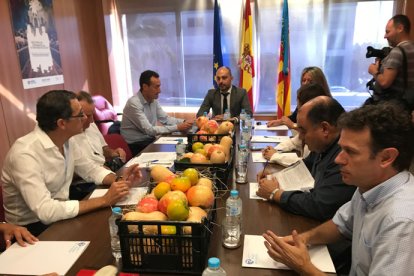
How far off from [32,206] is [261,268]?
1066mm

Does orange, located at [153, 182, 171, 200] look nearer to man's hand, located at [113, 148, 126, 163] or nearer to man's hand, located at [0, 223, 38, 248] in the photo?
man's hand, located at [0, 223, 38, 248]

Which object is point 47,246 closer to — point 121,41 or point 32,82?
point 32,82

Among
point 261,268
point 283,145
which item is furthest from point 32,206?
point 283,145

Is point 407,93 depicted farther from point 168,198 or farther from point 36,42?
point 36,42

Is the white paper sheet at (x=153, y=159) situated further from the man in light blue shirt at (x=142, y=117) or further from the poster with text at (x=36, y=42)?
the poster with text at (x=36, y=42)

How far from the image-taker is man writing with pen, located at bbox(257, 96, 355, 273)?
1.38 meters

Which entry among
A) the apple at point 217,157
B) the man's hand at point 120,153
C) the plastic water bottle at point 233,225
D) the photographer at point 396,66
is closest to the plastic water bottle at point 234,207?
the plastic water bottle at point 233,225

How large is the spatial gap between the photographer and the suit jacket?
140cm

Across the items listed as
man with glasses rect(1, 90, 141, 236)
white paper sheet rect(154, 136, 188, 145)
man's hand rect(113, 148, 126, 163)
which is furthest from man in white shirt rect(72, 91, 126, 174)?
man with glasses rect(1, 90, 141, 236)

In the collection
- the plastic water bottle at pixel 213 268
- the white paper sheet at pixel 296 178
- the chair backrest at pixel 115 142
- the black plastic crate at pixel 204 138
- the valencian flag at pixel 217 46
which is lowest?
the chair backrest at pixel 115 142

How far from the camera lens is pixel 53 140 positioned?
1.77 metres

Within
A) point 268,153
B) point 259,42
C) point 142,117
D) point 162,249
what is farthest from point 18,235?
point 259,42

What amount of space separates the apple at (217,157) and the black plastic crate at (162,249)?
62 centimetres

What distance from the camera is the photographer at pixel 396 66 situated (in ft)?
9.49
